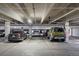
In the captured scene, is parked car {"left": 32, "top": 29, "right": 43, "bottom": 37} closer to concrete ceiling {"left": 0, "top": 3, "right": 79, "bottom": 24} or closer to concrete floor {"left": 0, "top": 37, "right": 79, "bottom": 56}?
concrete ceiling {"left": 0, "top": 3, "right": 79, "bottom": 24}

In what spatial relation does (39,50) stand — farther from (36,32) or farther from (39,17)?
(36,32)

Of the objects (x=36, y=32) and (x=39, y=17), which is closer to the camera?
(x=39, y=17)

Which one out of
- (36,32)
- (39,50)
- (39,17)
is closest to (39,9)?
(39,50)

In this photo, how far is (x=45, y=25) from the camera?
32312mm

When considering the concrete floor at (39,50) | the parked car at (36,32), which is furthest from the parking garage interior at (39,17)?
the parked car at (36,32)

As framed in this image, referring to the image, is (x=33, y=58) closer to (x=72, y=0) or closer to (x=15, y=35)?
(x=72, y=0)

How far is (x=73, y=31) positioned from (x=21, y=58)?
110 feet

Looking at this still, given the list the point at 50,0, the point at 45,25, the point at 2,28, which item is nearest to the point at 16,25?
the point at 2,28

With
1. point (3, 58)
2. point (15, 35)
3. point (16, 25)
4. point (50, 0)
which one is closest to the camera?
point (3, 58)

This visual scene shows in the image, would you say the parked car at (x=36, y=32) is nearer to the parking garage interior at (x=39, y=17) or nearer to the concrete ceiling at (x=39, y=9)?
the parking garage interior at (x=39, y=17)

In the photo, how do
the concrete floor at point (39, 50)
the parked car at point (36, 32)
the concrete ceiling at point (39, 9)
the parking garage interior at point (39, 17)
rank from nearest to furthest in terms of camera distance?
the concrete floor at point (39, 50) < the parking garage interior at point (39, 17) < the concrete ceiling at point (39, 9) < the parked car at point (36, 32)

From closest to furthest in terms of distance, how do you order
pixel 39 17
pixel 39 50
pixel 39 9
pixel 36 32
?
pixel 39 50 < pixel 39 9 < pixel 39 17 < pixel 36 32

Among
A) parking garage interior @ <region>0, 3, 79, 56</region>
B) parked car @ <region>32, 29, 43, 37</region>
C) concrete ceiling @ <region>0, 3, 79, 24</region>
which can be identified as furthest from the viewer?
parked car @ <region>32, 29, 43, 37</region>

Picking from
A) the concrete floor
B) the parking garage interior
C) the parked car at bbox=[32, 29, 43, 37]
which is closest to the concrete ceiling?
the parking garage interior
